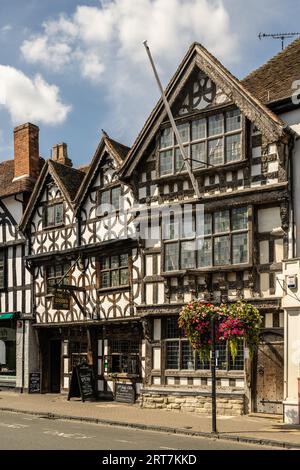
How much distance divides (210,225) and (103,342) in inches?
245

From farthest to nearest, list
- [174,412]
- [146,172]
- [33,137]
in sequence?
1. [33,137]
2. [146,172]
3. [174,412]

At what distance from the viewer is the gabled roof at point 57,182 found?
23.7 m

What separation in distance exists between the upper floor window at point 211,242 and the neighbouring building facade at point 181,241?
0.11 feet

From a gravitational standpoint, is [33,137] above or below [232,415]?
above

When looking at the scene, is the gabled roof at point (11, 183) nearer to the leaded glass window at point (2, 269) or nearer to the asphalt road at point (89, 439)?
the leaded glass window at point (2, 269)

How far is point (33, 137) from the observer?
86.3ft

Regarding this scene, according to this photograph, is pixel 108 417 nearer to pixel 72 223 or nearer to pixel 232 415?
pixel 232 415

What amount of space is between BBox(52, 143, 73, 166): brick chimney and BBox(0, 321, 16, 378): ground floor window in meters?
7.70

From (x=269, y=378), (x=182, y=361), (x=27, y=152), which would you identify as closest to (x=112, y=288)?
(x=182, y=361)

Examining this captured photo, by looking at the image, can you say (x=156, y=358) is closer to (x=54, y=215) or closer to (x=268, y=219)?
(x=268, y=219)

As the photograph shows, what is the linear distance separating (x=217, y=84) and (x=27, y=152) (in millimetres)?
10320

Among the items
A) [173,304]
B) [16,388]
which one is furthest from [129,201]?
[16,388]

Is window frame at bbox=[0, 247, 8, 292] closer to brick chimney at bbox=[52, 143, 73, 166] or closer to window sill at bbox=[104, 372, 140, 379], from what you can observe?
brick chimney at bbox=[52, 143, 73, 166]

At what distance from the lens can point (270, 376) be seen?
677 inches
